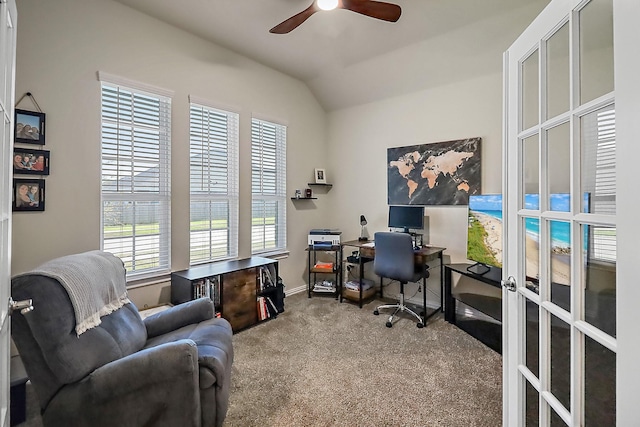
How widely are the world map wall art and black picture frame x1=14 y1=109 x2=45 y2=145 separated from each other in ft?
11.2

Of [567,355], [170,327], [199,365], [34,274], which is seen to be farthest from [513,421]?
[34,274]

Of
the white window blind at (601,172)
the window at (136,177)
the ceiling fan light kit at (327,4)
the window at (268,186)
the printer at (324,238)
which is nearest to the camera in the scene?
the white window blind at (601,172)

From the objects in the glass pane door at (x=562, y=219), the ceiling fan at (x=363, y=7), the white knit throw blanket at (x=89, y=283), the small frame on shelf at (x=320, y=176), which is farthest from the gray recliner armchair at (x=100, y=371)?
the small frame on shelf at (x=320, y=176)

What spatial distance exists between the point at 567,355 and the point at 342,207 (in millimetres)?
3482

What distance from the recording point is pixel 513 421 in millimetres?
1369

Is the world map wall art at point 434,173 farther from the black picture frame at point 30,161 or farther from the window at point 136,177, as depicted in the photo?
the black picture frame at point 30,161

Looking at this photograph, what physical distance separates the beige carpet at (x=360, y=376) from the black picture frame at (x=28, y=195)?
1254 mm

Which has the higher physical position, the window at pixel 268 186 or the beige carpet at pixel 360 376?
the window at pixel 268 186

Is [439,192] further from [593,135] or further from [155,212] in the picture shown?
[155,212]

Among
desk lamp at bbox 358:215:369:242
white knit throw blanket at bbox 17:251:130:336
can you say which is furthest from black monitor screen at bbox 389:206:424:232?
white knit throw blanket at bbox 17:251:130:336

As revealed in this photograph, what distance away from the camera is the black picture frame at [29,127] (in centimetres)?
205

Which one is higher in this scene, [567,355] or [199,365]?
[567,355]

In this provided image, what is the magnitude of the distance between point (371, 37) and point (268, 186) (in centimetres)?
205

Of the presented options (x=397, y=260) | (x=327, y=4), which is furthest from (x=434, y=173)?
(x=327, y=4)
